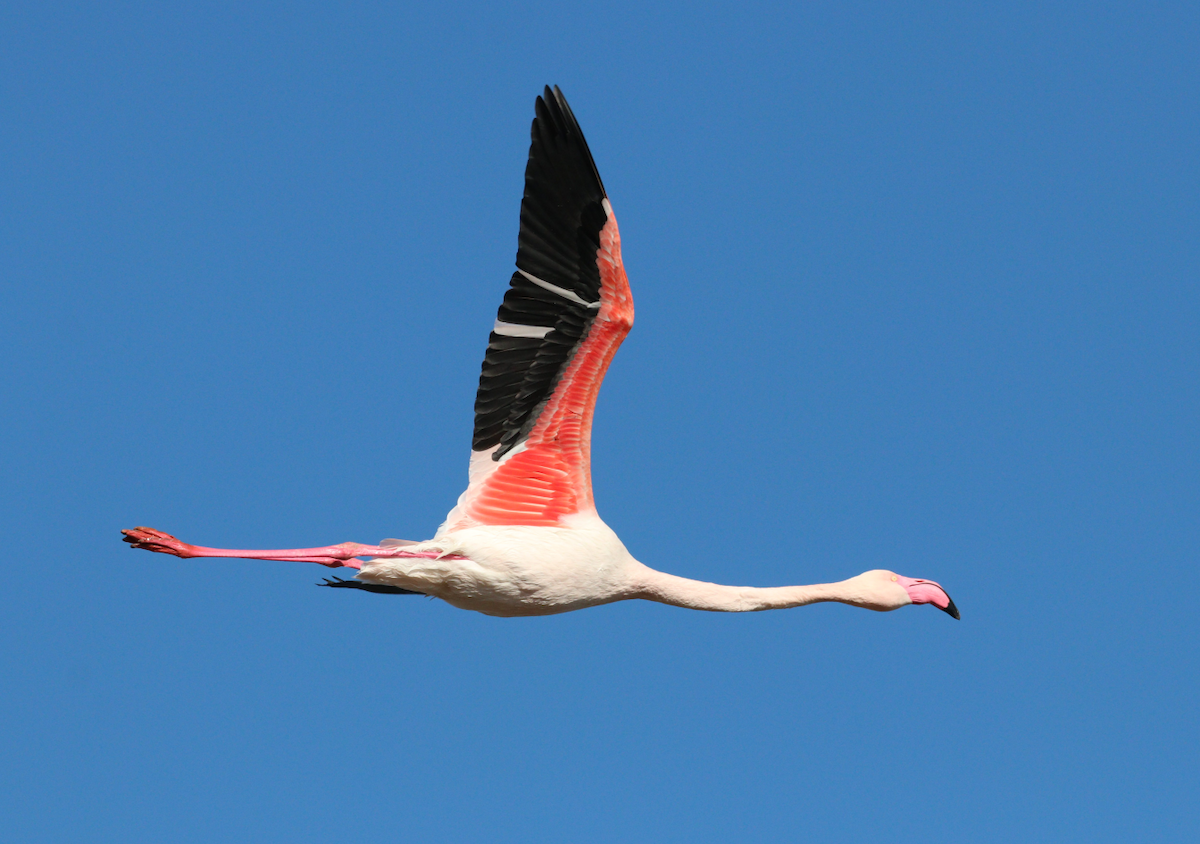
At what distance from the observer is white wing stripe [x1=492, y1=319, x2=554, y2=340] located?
11961mm

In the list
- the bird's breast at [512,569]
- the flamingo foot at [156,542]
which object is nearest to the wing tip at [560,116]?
the bird's breast at [512,569]

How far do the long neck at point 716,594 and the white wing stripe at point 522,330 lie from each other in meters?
2.59

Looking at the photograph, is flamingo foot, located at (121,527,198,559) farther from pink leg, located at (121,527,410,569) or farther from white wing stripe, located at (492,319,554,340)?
white wing stripe, located at (492,319,554,340)

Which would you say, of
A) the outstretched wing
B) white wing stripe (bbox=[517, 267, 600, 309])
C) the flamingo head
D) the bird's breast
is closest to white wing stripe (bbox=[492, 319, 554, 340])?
the outstretched wing

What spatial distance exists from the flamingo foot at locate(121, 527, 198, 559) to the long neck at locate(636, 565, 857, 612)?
14.3ft

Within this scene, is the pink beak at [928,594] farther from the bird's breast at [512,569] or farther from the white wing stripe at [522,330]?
the white wing stripe at [522,330]

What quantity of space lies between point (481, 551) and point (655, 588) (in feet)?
6.01

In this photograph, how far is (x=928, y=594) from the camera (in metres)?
13.4

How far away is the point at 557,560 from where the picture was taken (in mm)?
12195

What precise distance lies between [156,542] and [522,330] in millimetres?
4054

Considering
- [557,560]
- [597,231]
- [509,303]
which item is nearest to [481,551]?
[557,560]

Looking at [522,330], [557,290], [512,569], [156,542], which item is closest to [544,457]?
[512,569]

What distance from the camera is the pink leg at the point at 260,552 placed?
12.2 m

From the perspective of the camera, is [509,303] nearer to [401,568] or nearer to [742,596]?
[401,568]
